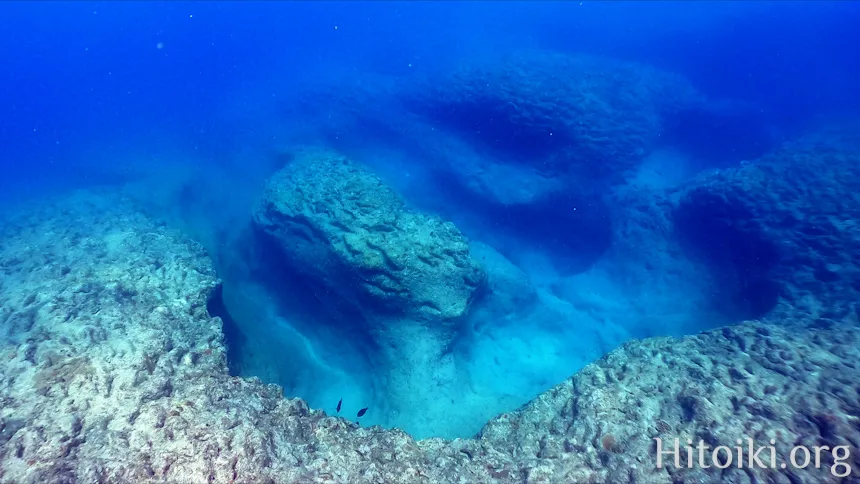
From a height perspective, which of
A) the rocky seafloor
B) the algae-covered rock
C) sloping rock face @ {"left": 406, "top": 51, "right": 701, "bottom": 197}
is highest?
sloping rock face @ {"left": 406, "top": 51, "right": 701, "bottom": 197}

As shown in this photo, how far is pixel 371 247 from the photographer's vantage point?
323 inches

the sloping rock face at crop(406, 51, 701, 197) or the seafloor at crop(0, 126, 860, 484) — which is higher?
the sloping rock face at crop(406, 51, 701, 197)

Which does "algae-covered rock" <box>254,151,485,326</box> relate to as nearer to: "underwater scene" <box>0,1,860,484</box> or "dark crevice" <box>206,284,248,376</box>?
"underwater scene" <box>0,1,860,484</box>

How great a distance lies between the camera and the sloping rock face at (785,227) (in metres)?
6.95

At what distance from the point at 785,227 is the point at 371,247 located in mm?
9460

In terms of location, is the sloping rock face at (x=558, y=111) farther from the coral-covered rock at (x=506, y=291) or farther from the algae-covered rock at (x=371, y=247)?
the algae-covered rock at (x=371, y=247)

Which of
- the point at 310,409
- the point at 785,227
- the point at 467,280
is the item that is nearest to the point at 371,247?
the point at 467,280

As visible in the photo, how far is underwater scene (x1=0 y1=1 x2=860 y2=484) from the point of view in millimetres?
3777

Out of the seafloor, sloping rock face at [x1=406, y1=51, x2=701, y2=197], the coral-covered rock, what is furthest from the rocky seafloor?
sloping rock face at [x1=406, y1=51, x2=701, y2=197]

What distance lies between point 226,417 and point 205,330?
2308 mm

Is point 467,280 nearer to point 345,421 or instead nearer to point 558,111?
point 345,421

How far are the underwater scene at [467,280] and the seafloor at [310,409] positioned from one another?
3 cm

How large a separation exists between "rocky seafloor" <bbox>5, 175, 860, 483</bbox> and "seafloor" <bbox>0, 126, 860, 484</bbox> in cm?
2

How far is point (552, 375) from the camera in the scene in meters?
8.95
